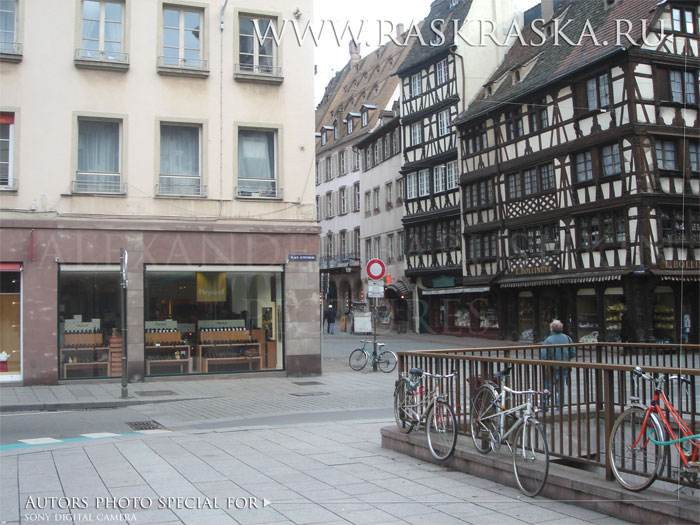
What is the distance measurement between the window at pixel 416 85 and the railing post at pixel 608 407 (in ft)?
131

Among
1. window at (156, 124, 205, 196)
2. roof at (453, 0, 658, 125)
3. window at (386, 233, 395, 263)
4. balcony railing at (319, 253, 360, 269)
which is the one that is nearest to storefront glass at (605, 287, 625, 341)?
roof at (453, 0, 658, 125)

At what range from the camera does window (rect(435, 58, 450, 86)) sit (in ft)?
139

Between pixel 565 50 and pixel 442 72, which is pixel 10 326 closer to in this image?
pixel 565 50

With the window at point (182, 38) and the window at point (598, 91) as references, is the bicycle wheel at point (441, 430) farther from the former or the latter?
the window at point (598, 91)

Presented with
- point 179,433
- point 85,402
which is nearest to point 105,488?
point 179,433

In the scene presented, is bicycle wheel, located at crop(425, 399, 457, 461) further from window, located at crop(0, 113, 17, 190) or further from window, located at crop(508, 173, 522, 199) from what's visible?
window, located at crop(508, 173, 522, 199)

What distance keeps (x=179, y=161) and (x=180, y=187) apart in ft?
2.29

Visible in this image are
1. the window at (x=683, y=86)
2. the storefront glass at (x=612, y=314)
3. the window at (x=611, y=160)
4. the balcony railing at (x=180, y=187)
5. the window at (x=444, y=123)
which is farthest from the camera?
the window at (x=444, y=123)

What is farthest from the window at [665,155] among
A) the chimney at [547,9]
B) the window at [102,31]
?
the window at [102,31]

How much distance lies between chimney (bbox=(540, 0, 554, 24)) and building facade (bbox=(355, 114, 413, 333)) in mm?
12104

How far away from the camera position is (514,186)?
119ft

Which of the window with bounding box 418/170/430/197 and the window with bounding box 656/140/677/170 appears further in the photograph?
the window with bounding box 418/170/430/197

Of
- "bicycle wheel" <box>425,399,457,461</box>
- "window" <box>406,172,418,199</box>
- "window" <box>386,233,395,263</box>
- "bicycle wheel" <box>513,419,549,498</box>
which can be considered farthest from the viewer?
"window" <box>386,233,395,263</box>

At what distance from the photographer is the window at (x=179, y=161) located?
19.2 metres
